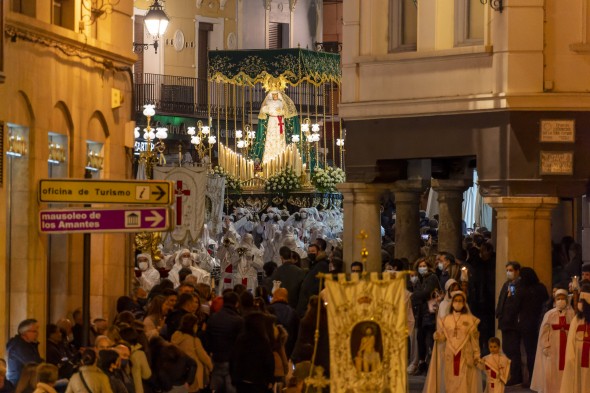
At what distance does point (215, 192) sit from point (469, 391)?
18.7 m

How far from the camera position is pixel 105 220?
19234 millimetres

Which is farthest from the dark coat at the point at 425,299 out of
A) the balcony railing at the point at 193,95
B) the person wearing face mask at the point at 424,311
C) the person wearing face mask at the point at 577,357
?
the balcony railing at the point at 193,95

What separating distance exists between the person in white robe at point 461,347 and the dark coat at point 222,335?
2.74 metres

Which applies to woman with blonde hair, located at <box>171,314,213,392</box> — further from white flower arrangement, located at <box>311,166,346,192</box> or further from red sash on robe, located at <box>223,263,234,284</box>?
white flower arrangement, located at <box>311,166,346,192</box>

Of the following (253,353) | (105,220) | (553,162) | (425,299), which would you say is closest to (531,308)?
(425,299)

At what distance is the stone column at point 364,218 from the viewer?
3303 centimetres

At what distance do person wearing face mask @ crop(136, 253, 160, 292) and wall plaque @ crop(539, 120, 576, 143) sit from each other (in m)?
6.35

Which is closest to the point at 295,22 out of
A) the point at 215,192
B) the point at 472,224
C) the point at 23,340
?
the point at 472,224

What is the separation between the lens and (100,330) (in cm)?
2264

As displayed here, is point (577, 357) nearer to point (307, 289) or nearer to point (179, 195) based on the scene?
point (307, 289)

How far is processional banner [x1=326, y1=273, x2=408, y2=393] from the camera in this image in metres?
19.1

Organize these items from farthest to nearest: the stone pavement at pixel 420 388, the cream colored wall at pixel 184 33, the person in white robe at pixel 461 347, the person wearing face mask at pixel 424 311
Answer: the cream colored wall at pixel 184 33 → the person wearing face mask at pixel 424 311 → the stone pavement at pixel 420 388 → the person in white robe at pixel 461 347

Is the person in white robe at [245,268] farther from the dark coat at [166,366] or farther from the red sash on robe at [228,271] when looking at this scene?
the dark coat at [166,366]

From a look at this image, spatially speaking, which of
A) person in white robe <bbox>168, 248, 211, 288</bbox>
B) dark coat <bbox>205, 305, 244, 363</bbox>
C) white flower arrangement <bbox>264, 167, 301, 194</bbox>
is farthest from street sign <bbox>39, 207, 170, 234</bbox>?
white flower arrangement <bbox>264, 167, 301, 194</bbox>
